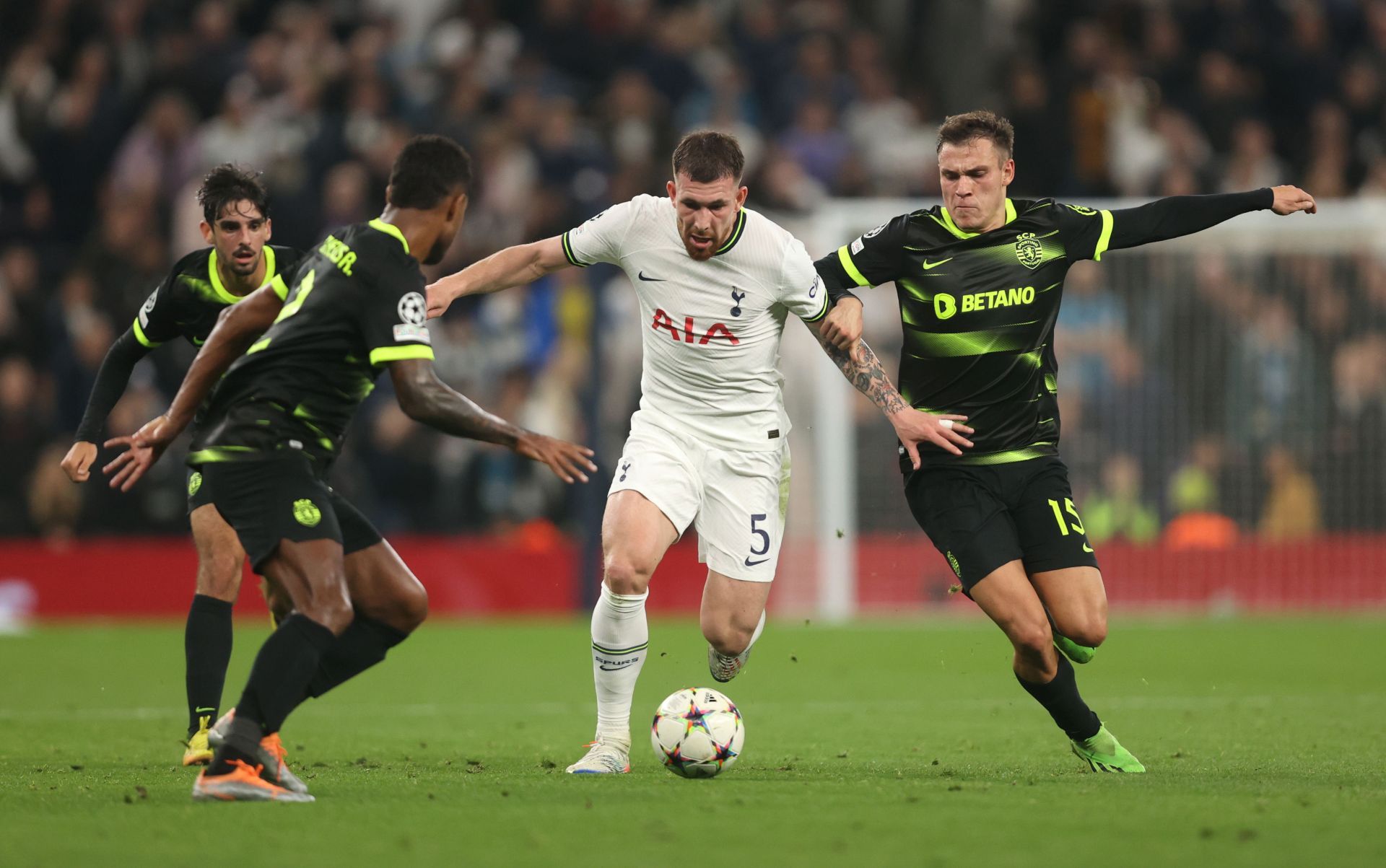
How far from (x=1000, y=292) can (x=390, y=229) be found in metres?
2.53

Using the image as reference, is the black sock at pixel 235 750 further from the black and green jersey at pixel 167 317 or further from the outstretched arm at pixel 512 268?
the black and green jersey at pixel 167 317

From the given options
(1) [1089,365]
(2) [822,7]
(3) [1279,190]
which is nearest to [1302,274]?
(1) [1089,365]

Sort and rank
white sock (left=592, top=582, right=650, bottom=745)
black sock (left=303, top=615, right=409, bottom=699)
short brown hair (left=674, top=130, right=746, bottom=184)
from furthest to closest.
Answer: white sock (left=592, top=582, right=650, bottom=745) < short brown hair (left=674, top=130, right=746, bottom=184) < black sock (left=303, top=615, right=409, bottom=699)

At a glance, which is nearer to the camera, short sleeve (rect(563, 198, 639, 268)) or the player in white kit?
the player in white kit

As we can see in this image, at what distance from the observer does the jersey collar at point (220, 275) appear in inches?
280

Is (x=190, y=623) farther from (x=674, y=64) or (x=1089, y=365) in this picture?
(x=674, y=64)

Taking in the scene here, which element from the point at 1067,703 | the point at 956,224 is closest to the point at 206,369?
the point at 956,224

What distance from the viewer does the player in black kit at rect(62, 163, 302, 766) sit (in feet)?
22.5

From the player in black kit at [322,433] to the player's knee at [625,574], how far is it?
2.82 ft

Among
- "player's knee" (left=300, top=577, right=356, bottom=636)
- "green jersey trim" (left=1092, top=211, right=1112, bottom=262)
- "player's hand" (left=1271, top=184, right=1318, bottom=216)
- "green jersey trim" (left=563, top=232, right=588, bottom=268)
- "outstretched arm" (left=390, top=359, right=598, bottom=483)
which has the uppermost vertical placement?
"player's hand" (left=1271, top=184, right=1318, bottom=216)

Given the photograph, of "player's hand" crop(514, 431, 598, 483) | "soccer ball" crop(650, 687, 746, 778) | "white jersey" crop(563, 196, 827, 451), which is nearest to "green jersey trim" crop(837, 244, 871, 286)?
"white jersey" crop(563, 196, 827, 451)

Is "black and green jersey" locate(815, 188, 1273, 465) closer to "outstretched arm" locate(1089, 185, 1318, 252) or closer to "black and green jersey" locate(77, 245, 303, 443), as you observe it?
"outstretched arm" locate(1089, 185, 1318, 252)

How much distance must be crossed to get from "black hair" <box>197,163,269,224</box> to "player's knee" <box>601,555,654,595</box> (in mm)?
2076

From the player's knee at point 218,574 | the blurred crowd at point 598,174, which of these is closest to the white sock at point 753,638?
the player's knee at point 218,574
